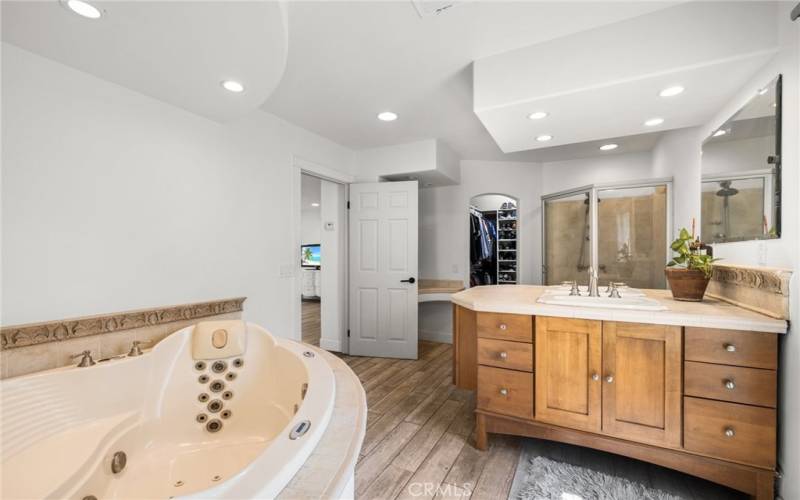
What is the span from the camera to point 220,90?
1.83m

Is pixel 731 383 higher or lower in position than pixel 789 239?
lower

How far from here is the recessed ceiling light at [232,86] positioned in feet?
5.71

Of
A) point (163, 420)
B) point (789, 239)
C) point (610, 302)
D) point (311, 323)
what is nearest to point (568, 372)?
point (610, 302)

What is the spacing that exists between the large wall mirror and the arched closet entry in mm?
2732

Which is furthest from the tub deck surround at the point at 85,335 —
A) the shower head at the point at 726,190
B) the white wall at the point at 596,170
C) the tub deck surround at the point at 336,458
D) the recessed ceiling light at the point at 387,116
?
the white wall at the point at 596,170

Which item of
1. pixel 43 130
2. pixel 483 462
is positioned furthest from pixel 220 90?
pixel 483 462

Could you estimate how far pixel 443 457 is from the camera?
6.12 ft

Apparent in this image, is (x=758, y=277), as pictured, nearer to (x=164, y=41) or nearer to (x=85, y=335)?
(x=164, y=41)

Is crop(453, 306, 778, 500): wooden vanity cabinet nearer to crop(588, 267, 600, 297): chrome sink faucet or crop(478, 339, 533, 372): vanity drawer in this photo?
crop(478, 339, 533, 372): vanity drawer

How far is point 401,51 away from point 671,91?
56.4 inches

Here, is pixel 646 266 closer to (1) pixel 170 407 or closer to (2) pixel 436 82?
(2) pixel 436 82

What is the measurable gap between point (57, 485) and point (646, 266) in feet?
13.9

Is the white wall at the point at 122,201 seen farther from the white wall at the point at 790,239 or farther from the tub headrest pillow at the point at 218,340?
the white wall at the point at 790,239

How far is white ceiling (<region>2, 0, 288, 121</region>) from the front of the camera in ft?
3.97
